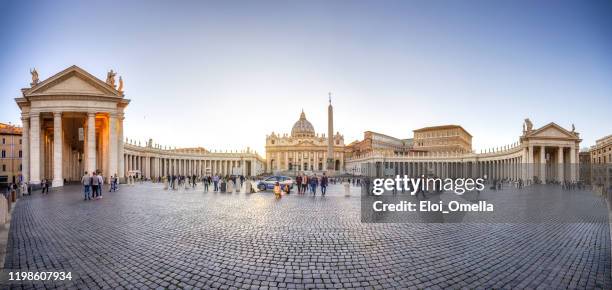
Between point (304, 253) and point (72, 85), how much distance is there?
108 ft

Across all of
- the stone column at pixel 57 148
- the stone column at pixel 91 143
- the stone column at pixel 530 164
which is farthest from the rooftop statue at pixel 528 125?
the stone column at pixel 57 148

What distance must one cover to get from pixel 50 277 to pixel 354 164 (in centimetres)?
10417

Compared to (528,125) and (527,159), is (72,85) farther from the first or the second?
(528,125)

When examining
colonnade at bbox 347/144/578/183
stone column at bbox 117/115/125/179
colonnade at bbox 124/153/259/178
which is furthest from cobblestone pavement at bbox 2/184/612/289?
colonnade at bbox 347/144/578/183

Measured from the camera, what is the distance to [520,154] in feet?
183

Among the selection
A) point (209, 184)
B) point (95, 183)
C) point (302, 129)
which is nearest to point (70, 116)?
point (209, 184)

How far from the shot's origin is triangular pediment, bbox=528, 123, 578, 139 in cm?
5350

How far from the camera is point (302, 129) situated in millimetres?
128000

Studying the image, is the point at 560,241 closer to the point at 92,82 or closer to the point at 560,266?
the point at 560,266

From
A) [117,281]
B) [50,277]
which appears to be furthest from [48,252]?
[117,281]

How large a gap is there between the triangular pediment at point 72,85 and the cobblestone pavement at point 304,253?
924 inches

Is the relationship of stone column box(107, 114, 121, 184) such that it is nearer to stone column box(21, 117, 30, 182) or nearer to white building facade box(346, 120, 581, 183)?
stone column box(21, 117, 30, 182)

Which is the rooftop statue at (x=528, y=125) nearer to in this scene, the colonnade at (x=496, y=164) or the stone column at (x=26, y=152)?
the colonnade at (x=496, y=164)

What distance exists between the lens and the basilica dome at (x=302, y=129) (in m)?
127
